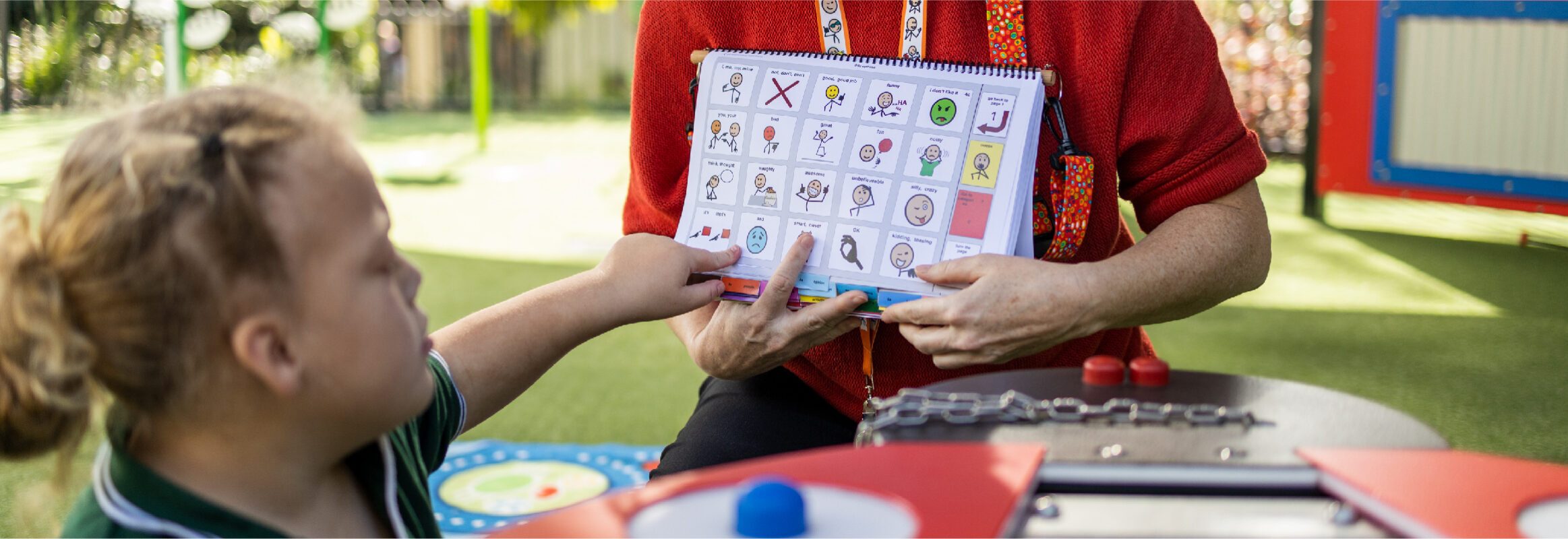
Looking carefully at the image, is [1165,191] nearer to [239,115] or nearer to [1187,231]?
[1187,231]

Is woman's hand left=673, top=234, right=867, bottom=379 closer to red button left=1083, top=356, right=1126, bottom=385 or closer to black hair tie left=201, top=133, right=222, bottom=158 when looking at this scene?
red button left=1083, top=356, right=1126, bottom=385

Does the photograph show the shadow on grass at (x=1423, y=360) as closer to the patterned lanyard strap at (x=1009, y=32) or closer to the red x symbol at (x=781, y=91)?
the patterned lanyard strap at (x=1009, y=32)

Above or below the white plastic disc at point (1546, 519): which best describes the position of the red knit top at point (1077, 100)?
above

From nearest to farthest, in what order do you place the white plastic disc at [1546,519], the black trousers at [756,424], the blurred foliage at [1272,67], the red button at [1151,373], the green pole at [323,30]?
the white plastic disc at [1546,519] < the red button at [1151,373] < the black trousers at [756,424] < the green pole at [323,30] < the blurred foliage at [1272,67]

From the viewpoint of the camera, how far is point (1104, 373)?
3.41 ft

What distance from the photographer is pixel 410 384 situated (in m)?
0.95

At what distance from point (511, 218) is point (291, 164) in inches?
192

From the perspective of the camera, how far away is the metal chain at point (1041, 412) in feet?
3.08

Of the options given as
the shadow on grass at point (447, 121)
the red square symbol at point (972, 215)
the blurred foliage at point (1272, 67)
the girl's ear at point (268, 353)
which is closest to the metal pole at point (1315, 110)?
the blurred foliage at point (1272, 67)

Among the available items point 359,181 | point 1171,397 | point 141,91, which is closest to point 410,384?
point 359,181

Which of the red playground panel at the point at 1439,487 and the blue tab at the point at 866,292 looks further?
the blue tab at the point at 866,292

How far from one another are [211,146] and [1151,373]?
28.5 inches

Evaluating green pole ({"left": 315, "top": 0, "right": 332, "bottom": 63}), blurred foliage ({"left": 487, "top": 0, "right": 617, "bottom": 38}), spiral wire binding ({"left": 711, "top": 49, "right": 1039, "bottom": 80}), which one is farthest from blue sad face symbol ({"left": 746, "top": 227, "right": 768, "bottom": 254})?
blurred foliage ({"left": 487, "top": 0, "right": 617, "bottom": 38})

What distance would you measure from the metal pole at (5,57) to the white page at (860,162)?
270cm
